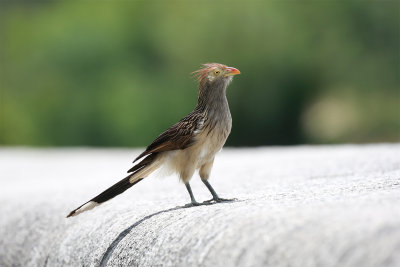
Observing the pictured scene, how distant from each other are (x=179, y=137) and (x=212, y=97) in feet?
1.25

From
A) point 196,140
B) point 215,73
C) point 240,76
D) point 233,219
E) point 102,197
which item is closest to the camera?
point 233,219

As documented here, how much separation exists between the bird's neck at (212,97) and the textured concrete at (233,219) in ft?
2.17

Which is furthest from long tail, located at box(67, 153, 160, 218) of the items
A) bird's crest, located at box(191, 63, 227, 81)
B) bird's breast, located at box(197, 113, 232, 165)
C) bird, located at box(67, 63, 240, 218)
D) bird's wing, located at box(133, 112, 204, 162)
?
bird's crest, located at box(191, 63, 227, 81)

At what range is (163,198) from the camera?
5785 millimetres

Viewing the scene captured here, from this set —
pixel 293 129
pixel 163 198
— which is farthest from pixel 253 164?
pixel 293 129

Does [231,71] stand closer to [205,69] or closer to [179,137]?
[205,69]

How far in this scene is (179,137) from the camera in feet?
15.2

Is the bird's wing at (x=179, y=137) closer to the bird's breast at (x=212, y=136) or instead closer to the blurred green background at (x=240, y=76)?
the bird's breast at (x=212, y=136)

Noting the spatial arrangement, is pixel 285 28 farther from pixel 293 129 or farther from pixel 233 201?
pixel 233 201

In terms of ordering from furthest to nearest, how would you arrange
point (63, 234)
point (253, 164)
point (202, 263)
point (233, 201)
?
point (253, 164) < point (63, 234) < point (233, 201) < point (202, 263)

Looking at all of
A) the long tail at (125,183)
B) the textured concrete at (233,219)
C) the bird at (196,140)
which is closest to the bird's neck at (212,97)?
the bird at (196,140)

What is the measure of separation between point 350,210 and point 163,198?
107 inches

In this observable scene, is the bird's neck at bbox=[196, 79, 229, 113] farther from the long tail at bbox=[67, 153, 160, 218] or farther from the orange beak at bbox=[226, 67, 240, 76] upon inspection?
the long tail at bbox=[67, 153, 160, 218]

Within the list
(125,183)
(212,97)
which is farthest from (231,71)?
(125,183)
